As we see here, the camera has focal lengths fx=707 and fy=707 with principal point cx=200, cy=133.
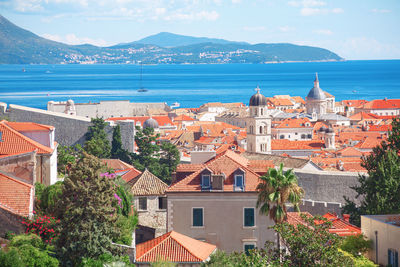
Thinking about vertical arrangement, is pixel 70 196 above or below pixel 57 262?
above

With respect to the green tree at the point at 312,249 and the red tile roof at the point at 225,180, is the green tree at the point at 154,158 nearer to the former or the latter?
the red tile roof at the point at 225,180

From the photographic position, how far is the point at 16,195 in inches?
753

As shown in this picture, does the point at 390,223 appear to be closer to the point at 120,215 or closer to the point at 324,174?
the point at 120,215

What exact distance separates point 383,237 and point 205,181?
6471 mm

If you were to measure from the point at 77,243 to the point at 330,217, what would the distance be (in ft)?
36.7

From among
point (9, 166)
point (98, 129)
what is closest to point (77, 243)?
point (9, 166)

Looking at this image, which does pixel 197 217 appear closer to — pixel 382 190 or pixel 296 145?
pixel 382 190

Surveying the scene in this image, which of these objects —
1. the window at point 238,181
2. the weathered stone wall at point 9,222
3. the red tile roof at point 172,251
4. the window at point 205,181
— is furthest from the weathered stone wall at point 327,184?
the weathered stone wall at point 9,222

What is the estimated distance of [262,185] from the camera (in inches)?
816

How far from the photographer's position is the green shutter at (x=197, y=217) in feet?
74.9

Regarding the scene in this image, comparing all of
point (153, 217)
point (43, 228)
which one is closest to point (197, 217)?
point (153, 217)

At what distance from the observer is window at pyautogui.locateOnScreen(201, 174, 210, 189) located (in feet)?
75.6

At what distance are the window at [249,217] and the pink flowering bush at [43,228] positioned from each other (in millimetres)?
6837

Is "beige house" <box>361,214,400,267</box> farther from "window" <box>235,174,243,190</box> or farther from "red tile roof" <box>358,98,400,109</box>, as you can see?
"red tile roof" <box>358,98,400,109</box>
